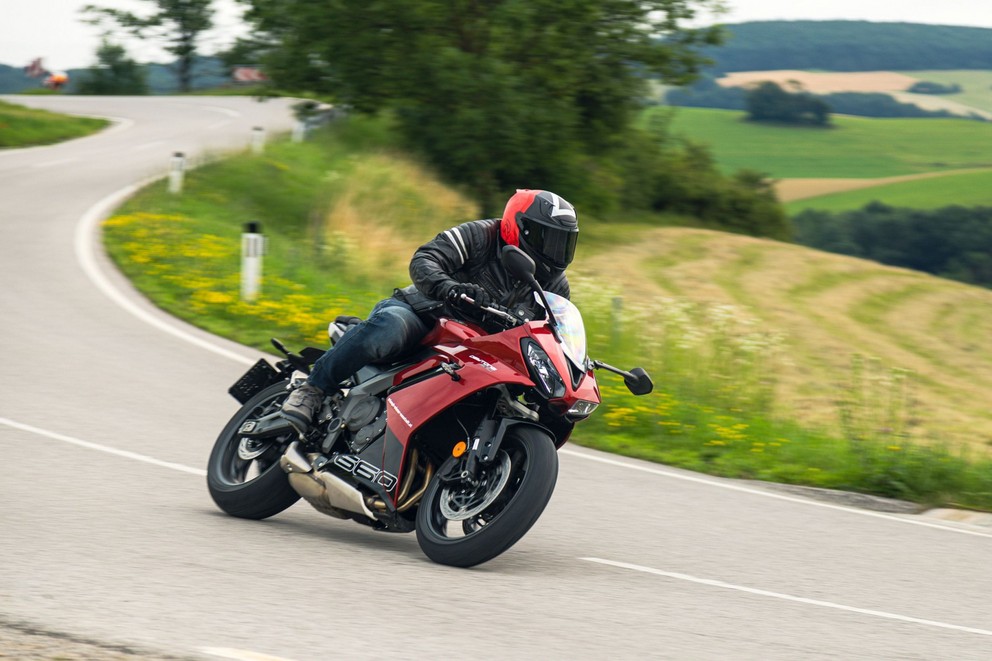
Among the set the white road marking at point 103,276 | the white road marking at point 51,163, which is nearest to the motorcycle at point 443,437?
the white road marking at point 103,276

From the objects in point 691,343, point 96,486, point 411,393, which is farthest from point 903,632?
point 691,343

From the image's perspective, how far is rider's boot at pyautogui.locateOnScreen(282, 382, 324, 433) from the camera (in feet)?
20.4

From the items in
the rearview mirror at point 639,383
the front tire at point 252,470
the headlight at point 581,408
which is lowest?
the front tire at point 252,470

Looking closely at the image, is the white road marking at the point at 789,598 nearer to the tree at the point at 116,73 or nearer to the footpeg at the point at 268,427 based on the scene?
the footpeg at the point at 268,427

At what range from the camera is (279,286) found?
14430 millimetres

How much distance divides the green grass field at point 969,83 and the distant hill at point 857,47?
8.55 feet

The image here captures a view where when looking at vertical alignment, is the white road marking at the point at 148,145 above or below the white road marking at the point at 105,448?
below

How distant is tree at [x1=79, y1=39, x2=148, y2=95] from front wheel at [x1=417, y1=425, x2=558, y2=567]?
58.9 meters

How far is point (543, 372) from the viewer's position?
17.8ft

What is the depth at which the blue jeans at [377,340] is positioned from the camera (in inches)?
236

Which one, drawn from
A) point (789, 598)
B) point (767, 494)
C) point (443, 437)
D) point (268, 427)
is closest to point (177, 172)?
point (767, 494)

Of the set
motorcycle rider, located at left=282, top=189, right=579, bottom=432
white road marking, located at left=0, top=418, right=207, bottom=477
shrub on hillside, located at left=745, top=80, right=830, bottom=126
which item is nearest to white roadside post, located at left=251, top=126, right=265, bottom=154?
white road marking, located at left=0, top=418, right=207, bottom=477

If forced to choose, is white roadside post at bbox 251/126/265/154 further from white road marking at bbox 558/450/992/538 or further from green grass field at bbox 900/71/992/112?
green grass field at bbox 900/71/992/112

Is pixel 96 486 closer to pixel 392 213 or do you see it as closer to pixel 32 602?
pixel 32 602
